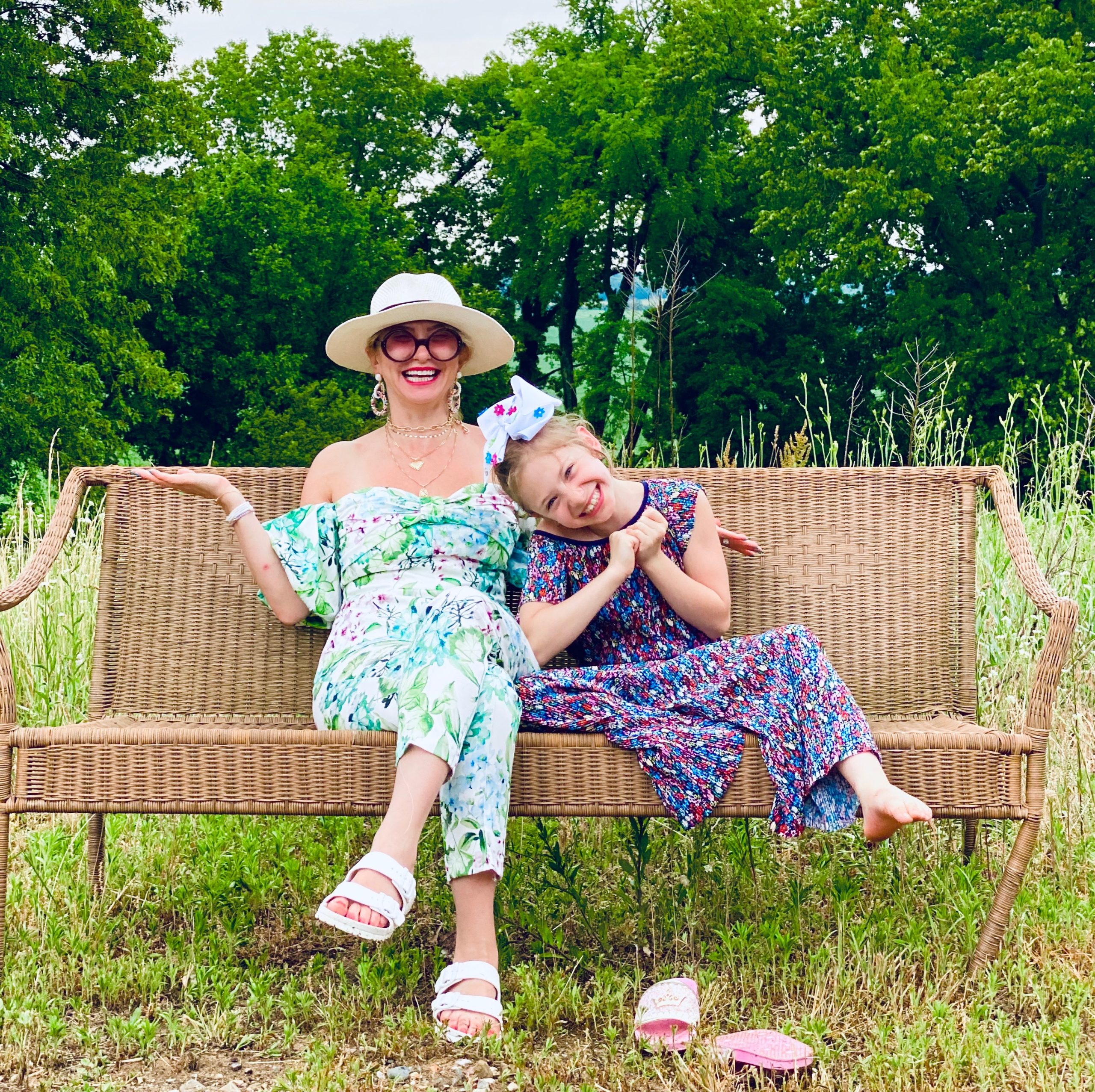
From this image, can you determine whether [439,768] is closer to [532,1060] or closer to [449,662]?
[449,662]

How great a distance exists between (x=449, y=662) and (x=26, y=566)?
3.08 feet

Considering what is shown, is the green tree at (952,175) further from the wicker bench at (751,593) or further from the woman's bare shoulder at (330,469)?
the woman's bare shoulder at (330,469)

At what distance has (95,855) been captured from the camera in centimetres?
278

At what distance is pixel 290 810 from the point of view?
7.09 feet

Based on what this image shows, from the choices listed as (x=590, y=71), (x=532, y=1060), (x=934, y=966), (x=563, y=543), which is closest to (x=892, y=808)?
(x=934, y=966)

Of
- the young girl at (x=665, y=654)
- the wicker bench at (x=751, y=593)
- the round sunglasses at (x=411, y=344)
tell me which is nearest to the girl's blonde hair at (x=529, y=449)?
the young girl at (x=665, y=654)

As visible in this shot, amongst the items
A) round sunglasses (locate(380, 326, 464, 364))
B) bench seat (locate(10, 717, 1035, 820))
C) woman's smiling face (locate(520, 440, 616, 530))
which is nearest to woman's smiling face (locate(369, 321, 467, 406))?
round sunglasses (locate(380, 326, 464, 364))

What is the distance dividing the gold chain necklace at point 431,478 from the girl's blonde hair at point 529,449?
0.78 ft

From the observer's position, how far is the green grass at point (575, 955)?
2006 millimetres

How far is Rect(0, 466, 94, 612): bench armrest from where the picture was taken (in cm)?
240

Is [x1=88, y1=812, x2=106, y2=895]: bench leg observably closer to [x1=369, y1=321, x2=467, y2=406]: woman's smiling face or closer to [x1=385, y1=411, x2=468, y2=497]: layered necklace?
[x1=385, y1=411, x2=468, y2=497]: layered necklace

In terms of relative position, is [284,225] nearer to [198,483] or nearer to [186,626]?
[186,626]

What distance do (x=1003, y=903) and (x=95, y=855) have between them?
194 cm

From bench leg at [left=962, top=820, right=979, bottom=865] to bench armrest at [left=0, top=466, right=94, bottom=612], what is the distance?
204 centimetres
